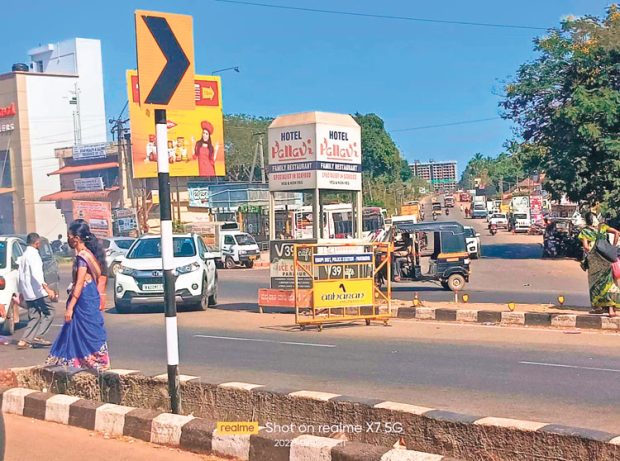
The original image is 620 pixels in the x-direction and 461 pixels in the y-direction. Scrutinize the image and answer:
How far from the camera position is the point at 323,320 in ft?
45.6

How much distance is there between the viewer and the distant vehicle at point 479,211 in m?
101

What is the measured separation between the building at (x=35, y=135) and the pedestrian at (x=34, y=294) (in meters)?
55.4

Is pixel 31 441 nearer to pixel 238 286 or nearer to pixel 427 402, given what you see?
pixel 427 402

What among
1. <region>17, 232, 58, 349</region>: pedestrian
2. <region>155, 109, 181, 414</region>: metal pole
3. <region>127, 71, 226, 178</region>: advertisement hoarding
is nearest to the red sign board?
<region>127, 71, 226, 178</region>: advertisement hoarding

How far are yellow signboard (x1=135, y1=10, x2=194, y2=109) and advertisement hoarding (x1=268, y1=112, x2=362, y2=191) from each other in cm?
1005

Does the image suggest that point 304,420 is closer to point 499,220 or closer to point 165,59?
point 165,59

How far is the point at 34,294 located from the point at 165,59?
22.7ft

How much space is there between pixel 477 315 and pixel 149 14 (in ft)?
32.4

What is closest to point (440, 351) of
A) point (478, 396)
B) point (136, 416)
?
point (478, 396)

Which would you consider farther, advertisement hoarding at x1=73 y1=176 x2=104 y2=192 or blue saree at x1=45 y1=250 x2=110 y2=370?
advertisement hoarding at x1=73 y1=176 x2=104 y2=192

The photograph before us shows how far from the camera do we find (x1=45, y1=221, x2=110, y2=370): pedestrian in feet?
26.0

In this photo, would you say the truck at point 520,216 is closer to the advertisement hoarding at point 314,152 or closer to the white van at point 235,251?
the white van at point 235,251

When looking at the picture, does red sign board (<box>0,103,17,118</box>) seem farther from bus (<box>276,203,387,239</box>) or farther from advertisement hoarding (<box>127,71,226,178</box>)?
bus (<box>276,203,387,239</box>)

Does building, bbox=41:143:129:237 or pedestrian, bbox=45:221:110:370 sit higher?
building, bbox=41:143:129:237
